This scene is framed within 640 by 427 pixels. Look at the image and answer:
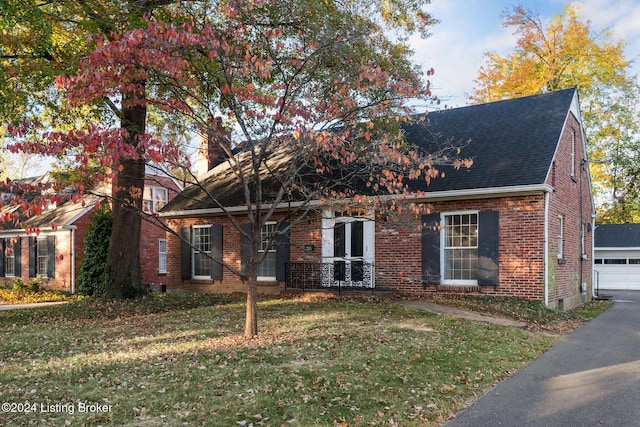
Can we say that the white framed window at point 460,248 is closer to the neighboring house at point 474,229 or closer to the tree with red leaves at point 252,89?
the neighboring house at point 474,229

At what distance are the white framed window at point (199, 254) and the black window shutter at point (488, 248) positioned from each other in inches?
368

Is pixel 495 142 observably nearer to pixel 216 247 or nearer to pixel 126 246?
pixel 216 247

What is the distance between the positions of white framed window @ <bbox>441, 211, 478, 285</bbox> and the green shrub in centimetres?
1306

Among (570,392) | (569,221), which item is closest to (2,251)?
(569,221)

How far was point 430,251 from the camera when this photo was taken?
42.5 feet

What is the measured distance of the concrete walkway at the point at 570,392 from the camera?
16.1ft

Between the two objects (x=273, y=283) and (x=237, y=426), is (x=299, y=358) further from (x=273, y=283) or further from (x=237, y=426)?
(x=273, y=283)

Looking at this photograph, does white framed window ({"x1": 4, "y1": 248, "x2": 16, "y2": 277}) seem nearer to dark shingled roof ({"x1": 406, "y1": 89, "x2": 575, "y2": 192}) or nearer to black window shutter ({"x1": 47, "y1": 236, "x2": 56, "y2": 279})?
black window shutter ({"x1": 47, "y1": 236, "x2": 56, "y2": 279})

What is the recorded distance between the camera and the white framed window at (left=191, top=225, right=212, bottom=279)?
1753 cm

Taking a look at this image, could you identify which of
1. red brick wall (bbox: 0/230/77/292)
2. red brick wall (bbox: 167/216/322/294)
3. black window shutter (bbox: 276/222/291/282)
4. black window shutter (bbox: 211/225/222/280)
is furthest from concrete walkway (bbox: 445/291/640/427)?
red brick wall (bbox: 0/230/77/292)

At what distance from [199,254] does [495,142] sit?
415 inches

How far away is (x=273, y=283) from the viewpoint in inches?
624

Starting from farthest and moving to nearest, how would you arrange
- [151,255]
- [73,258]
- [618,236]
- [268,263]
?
1. [618,236]
2. [151,255]
3. [73,258]
4. [268,263]

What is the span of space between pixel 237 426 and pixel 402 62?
28.9ft
